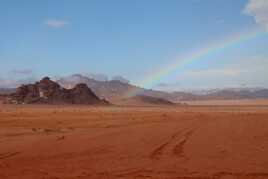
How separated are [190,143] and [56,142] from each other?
24.1 feet

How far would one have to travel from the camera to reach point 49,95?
506 ft

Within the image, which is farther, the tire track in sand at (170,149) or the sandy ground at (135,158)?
the tire track in sand at (170,149)

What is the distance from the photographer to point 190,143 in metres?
19.9

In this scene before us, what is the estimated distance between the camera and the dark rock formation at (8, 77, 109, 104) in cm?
14998

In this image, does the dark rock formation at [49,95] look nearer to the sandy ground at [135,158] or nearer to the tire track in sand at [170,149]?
the sandy ground at [135,158]

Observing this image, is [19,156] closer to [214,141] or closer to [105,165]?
[105,165]

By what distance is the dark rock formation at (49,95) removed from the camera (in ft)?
492

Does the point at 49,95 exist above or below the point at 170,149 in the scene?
above

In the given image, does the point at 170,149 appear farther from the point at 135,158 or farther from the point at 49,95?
the point at 49,95

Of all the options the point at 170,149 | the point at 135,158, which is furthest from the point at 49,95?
the point at 135,158

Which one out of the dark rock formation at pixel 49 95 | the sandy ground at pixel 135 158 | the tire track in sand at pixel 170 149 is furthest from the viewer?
the dark rock formation at pixel 49 95

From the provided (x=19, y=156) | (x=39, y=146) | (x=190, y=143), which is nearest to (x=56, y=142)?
(x=39, y=146)

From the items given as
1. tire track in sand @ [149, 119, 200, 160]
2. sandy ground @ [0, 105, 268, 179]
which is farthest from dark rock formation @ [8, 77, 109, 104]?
tire track in sand @ [149, 119, 200, 160]

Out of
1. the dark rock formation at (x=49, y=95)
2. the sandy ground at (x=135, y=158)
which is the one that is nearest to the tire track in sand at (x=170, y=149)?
the sandy ground at (x=135, y=158)
